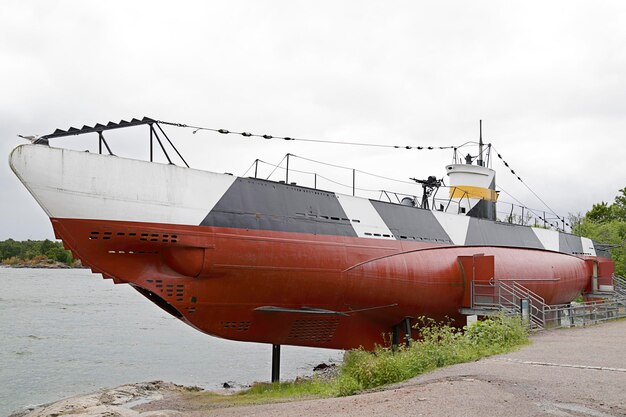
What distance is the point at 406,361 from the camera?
10438mm

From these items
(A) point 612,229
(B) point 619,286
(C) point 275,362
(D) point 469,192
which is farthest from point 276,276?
(A) point 612,229

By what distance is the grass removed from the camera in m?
9.97

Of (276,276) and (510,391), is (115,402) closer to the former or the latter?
(276,276)

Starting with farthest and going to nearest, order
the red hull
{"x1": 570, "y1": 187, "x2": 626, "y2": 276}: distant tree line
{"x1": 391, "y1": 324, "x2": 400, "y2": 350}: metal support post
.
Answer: {"x1": 570, "y1": 187, "x2": 626, "y2": 276}: distant tree line
{"x1": 391, "y1": 324, "x2": 400, "y2": 350}: metal support post
the red hull

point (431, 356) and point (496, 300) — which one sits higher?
point (496, 300)

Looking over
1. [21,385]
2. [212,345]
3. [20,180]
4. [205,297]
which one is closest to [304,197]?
[205,297]

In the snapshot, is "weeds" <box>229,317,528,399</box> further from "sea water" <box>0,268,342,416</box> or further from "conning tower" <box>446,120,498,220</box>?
"conning tower" <box>446,120,498,220</box>

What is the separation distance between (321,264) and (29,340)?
17362 millimetres

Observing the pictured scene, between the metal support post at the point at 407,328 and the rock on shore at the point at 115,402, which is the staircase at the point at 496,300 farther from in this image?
the rock on shore at the point at 115,402

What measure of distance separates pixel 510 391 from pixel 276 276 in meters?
6.53

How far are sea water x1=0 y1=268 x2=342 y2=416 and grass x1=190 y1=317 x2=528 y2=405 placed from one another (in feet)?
16.6

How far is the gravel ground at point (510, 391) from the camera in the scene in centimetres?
708

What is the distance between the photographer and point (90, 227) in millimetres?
11398

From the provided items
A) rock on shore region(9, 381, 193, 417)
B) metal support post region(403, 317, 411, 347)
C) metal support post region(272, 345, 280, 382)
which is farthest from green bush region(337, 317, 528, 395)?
rock on shore region(9, 381, 193, 417)
